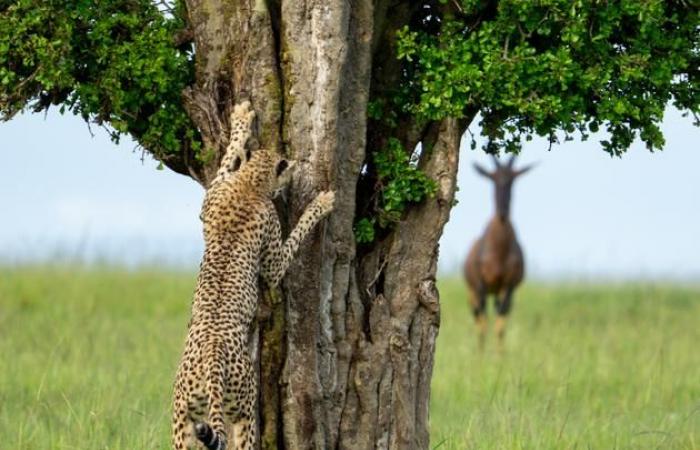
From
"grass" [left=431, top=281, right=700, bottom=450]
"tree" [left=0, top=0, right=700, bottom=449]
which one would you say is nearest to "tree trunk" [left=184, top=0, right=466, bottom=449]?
"tree" [left=0, top=0, right=700, bottom=449]

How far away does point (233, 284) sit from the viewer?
7.79 meters

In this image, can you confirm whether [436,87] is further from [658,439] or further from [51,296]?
[51,296]

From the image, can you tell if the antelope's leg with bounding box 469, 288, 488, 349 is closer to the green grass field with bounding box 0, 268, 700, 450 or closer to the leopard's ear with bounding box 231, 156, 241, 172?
the green grass field with bounding box 0, 268, 700, 450

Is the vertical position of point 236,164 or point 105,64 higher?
point 105,64

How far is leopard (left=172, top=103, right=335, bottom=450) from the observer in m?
7.48

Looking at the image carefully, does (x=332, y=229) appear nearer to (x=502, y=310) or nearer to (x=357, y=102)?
(x=357, y=102)

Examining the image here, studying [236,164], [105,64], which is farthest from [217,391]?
[105,64]

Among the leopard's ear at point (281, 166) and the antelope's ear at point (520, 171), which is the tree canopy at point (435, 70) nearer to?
the leopard's ear at point (281, 166)

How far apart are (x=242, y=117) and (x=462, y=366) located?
315 inches

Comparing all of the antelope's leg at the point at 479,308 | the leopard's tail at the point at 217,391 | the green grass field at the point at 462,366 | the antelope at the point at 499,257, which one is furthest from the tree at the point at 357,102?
the antelope at the point at 499,257

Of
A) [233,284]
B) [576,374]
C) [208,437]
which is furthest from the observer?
[576,374]

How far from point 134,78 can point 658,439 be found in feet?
17.0

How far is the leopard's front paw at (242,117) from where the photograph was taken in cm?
824

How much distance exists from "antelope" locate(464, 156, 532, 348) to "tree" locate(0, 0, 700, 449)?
439 inches
